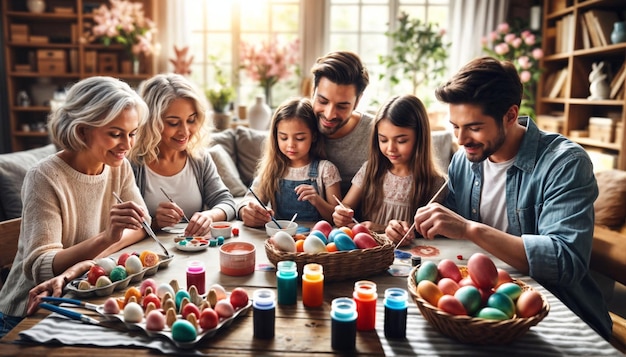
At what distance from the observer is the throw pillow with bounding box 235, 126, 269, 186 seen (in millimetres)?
3455

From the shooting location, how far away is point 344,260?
132cm

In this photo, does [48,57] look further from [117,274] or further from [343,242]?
[343,242]

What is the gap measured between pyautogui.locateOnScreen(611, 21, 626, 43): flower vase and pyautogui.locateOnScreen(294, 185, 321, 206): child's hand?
3112mm

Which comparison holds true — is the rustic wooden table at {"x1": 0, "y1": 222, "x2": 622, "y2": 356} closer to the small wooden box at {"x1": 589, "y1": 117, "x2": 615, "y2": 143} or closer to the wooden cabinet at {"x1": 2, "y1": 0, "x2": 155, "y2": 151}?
the small wooden box at {"x1": 589, "y1": 117, "x2": 615, "y2": 143}

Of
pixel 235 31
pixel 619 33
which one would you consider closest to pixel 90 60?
pixel 235 31

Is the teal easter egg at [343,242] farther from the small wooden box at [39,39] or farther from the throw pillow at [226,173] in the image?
the small wooden box at [39,39]

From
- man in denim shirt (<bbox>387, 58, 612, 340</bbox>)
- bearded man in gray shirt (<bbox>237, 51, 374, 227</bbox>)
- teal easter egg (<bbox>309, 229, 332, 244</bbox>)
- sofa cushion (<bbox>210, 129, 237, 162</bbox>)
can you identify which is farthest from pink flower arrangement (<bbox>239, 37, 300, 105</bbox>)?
teal easter egg (<bbox>309, 229, 332, 244</bbox>)

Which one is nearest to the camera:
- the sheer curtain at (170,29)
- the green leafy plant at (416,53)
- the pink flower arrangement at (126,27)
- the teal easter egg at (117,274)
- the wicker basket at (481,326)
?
the wicker basket at (481,326)

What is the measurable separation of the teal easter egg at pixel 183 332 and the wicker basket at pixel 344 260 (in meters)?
0.40

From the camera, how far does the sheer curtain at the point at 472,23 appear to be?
5.09 metres

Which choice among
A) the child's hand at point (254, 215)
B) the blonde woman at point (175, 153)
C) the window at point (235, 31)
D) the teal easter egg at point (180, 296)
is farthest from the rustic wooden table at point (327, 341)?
the window at point (235, 31)

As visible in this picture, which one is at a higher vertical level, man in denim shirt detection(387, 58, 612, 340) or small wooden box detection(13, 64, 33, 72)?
small wooden box detection(13, 64, 33, 72)

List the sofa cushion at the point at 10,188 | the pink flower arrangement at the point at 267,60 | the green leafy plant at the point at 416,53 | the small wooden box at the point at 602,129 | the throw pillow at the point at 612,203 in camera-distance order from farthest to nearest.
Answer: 1. the green leafy plant at the point at 416,53
2. the pink flower arrangement at the point at 267,60
3. the small wooden box at the point at 602,129
4. the throw pillow at the point at 612,203
5. the sofa cushion at the point at 10,188

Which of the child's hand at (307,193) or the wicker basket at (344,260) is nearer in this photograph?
the wicker basket at (344,260)
